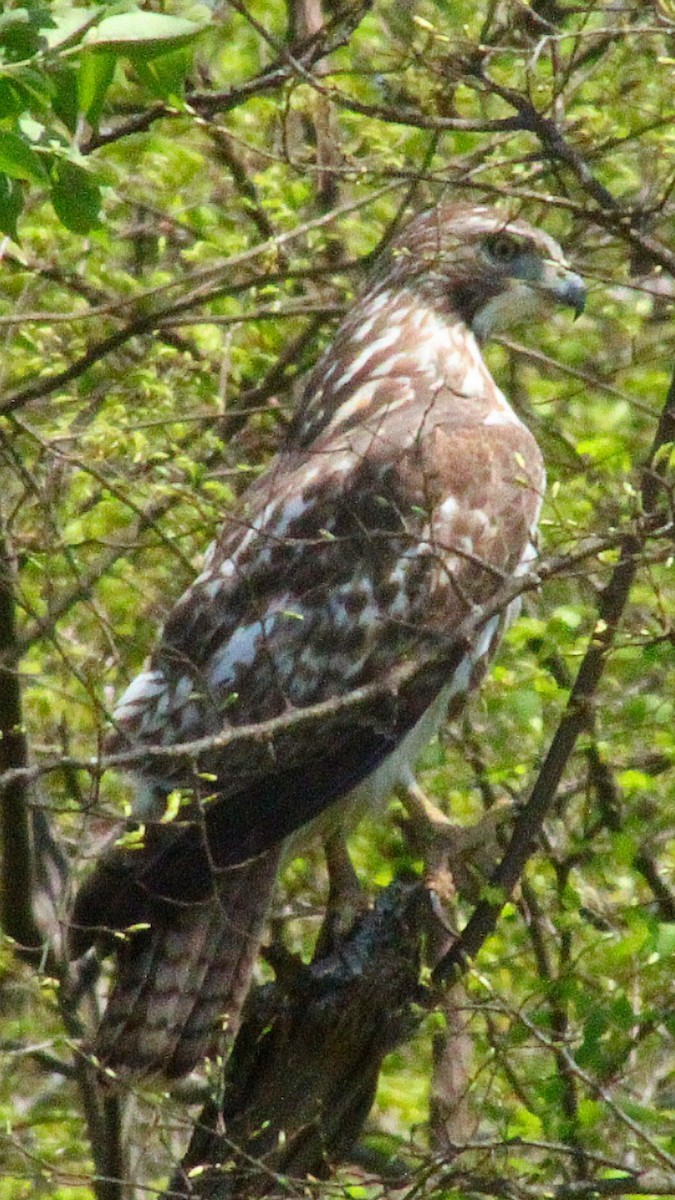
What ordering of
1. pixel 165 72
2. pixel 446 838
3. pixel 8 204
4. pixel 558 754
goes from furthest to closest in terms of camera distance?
1. pixel 446 838
2. pixel 558 754
3. pixel 165 72
4. pixel 8 204

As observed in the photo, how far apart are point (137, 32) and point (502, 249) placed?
3073 millimetres

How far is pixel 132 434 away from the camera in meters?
4.97

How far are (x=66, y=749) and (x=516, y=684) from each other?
5.64 feet

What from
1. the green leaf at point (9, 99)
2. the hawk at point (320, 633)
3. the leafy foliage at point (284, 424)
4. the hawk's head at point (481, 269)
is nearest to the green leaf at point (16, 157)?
the green leaf at point (9, 99)

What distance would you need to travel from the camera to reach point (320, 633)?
16.5 ft

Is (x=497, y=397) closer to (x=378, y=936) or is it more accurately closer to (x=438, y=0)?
(x=438, y=0)

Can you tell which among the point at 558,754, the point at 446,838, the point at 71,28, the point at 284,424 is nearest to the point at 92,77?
the point at 71,28

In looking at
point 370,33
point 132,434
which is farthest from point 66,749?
point 370,33

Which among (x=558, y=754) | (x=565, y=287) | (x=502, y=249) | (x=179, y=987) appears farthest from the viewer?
(x=502, y=249)

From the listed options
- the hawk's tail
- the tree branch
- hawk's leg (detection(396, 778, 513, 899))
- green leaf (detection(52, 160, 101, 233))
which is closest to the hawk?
the hawk's tail

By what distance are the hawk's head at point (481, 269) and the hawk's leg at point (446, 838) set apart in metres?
1.50

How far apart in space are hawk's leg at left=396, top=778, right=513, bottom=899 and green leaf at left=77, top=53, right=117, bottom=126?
2.49 m

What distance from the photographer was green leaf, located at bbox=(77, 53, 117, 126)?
2744 millimetres

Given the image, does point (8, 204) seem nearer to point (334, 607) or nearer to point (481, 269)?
point (334, 607)
